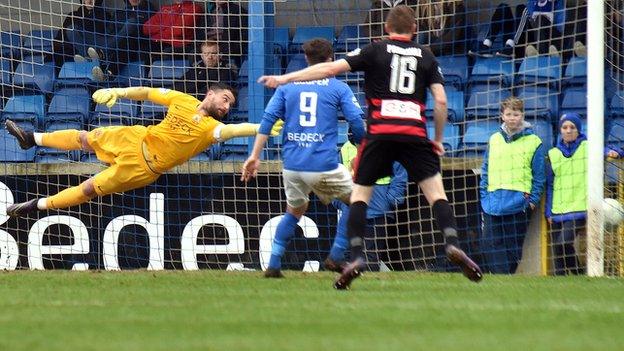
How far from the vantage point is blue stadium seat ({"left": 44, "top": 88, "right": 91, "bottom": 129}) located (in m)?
15.5

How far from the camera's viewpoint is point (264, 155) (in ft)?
50.6

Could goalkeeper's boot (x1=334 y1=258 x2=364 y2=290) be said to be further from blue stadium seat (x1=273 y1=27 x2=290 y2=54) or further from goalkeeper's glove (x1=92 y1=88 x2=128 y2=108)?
blue stadium seat (x1=273 y1=27 x2=290 y2=54)

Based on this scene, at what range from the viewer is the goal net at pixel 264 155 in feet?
46.2

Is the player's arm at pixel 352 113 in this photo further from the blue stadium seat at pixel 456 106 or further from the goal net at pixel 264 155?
the blue stadium seat at pixel 456 106

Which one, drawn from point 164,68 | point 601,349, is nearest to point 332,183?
point 164,68

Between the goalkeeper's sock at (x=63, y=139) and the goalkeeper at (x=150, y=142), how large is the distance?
0.16 meters

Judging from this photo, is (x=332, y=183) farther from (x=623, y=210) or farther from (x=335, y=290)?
(x=623, y=210)

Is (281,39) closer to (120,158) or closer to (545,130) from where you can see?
(545,130)

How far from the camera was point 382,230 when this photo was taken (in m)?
14.4

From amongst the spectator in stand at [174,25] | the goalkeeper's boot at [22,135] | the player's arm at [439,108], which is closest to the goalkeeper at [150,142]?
the goalkeeper's boot at [22,135]

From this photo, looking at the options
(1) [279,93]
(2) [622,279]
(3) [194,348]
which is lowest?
(2) [622,279]

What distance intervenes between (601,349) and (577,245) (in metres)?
7.58

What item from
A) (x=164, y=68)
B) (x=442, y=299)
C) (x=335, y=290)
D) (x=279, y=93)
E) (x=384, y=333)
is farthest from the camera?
(x=164, y=68)

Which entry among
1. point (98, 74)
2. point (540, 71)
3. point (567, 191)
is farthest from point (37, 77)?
point (567, 191)
